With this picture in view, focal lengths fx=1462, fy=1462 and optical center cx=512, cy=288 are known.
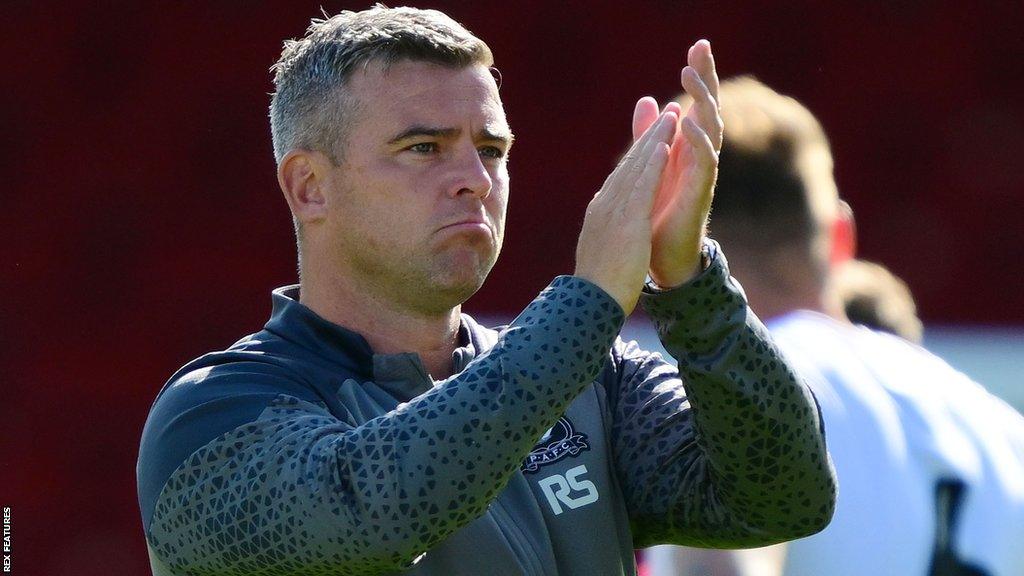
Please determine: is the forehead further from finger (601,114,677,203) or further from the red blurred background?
the red blurred background

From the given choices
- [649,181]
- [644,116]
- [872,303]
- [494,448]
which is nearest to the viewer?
[494,448]

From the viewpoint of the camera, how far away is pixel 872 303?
259 cm

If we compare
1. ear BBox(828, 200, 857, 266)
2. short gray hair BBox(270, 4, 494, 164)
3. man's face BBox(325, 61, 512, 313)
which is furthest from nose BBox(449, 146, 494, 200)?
→ ear BBox(828, 200, 857, 266)

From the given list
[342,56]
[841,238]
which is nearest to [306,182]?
[342,56]

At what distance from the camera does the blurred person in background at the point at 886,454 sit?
188cm

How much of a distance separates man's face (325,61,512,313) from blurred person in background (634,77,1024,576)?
0.60 m

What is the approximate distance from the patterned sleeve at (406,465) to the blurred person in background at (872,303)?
1.28 meters

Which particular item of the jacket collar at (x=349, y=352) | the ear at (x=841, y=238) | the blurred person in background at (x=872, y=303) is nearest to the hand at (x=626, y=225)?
the jacket collar at (x=349, y=352)

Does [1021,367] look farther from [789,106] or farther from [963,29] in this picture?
[789,106]

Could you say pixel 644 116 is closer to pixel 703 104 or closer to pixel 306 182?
pixel 703 104

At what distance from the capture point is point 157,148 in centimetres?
324

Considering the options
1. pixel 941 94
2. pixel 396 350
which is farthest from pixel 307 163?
pixel 941 94

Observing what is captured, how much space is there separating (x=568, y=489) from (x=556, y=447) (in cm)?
5

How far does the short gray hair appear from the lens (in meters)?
1.58
